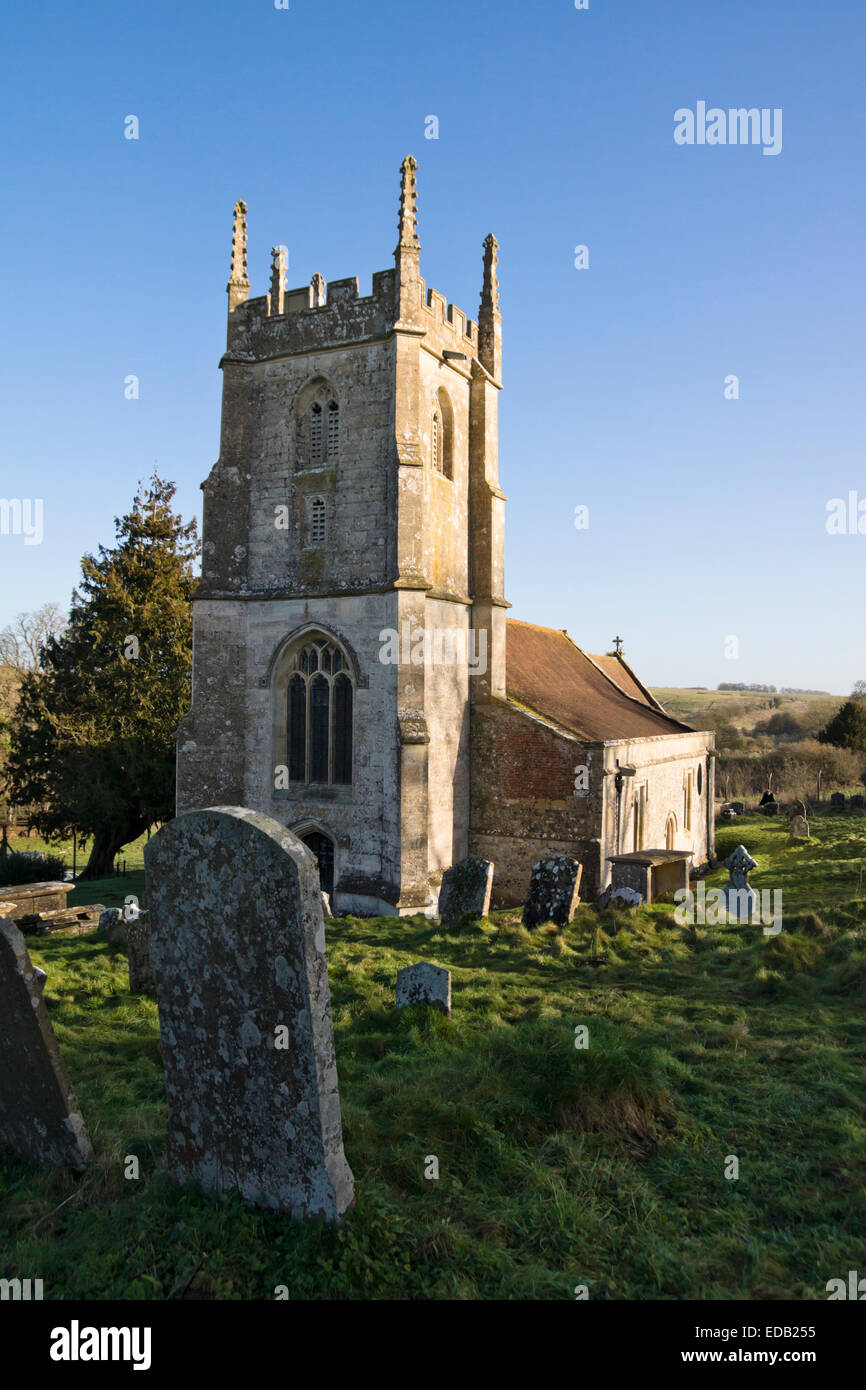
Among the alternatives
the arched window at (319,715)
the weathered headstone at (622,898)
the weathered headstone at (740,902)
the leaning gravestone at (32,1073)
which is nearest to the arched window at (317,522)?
the arched window at (319,715)

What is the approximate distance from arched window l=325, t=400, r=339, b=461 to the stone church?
0.04 m

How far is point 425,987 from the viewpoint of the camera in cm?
818

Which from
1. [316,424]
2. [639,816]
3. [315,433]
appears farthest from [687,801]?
[316,424]

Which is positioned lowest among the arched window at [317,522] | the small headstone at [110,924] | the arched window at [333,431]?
the small headstone at [110,924]

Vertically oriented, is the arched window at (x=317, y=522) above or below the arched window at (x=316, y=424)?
below

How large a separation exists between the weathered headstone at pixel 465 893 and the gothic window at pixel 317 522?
8.17 m

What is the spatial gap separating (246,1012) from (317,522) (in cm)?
1441

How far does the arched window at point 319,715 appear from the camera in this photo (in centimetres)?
1783

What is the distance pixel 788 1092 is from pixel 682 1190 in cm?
170

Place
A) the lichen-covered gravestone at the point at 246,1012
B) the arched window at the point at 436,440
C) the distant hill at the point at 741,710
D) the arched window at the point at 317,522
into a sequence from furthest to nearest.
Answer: the distant hill at the point at 741,710, the arched window at the point at 436,440, the arched window at the point at 317,522, the lichen-covered gravestone at the point at 246,1012

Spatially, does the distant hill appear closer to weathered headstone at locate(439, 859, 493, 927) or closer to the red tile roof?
the red tile roof

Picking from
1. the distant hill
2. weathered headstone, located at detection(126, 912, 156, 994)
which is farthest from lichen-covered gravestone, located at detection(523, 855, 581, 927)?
the distant hill

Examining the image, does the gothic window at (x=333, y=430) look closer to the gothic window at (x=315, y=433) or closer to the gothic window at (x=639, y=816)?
the gothic window at (x=315, y=433)

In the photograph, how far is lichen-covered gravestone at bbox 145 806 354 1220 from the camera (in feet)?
15.2
